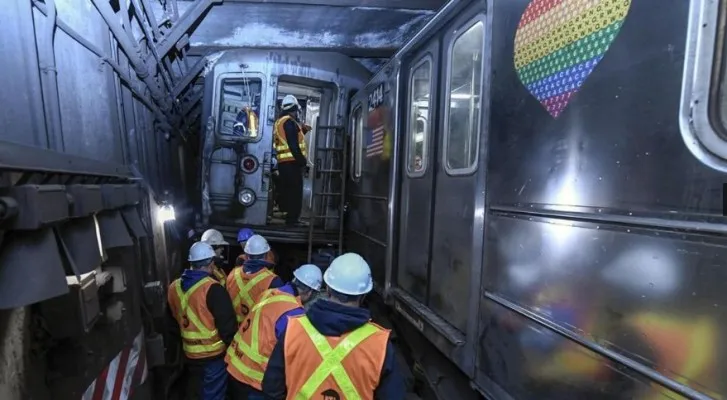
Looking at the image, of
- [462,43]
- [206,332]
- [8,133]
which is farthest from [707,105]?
[206,332]

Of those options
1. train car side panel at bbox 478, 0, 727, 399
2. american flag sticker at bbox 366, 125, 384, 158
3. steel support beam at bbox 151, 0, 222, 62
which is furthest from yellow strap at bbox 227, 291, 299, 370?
steel support beam at bbox 151, 0, 222, 62

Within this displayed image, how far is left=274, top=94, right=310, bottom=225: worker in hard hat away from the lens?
19.2ft

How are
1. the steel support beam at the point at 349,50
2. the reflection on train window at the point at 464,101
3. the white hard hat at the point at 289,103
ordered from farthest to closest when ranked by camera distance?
the steel support beam at the point at 349,50
the white hard hat at the point at 289,103
the reflection on train window at the point at 464,101

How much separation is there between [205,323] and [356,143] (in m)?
2.86

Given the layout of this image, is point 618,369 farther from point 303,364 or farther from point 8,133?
point 8,133

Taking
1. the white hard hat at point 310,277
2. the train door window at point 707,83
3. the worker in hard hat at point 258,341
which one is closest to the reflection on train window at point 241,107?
the white hard hat at point 310,277

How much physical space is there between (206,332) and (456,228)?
2.22 metres

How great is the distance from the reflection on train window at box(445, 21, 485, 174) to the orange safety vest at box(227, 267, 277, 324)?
1996mm

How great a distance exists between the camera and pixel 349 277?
2215 millimetres

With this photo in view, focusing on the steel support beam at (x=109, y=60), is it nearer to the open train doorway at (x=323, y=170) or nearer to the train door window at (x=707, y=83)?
the open train doorway at (x=323, y=170)

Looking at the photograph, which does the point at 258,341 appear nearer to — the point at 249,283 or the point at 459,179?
the point at 249,283

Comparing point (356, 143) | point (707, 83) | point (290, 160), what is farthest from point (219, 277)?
point (707, 83)

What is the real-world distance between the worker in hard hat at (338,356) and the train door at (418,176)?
1.10 meters

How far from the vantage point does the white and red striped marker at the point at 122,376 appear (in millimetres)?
1806
